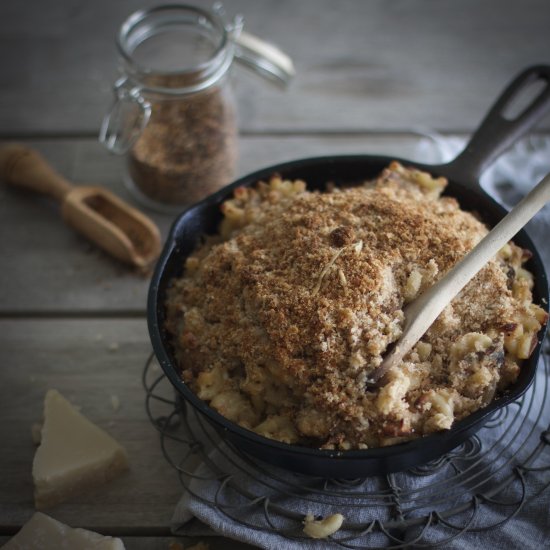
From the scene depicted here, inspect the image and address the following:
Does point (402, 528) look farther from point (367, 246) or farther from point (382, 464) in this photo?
point (367, 246)

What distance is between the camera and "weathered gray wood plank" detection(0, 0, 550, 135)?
266 centimetres

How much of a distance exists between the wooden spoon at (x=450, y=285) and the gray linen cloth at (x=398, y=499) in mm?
319

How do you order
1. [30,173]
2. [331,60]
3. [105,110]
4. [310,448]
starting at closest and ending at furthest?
1. [310,448]
2. [30,173]
3. [105,110]
4. [331,60]

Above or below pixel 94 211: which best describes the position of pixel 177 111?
above

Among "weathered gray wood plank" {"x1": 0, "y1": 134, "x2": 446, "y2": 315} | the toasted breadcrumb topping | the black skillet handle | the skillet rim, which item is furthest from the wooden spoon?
"weathered gray wood plank" {"x1": 0, "y1": 134, "x2": 446, "y2": 315}

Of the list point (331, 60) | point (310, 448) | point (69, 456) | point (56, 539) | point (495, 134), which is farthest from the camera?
point (331, 60)

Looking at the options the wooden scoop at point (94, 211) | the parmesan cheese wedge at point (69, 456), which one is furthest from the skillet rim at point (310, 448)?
the wooden scoop at point (94, 211)

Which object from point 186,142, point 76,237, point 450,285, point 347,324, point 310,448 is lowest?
point 76,237

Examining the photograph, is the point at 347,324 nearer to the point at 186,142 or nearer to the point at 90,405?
the point at 90,405

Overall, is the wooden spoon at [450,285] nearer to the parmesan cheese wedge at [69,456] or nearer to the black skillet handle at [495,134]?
the black skillet handle at [495,134]

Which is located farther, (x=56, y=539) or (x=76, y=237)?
(x=76, y=237)

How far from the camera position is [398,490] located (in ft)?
5.29

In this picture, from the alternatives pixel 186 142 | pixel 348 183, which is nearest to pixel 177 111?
pixel 186 142

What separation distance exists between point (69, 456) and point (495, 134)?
1.33 metres
